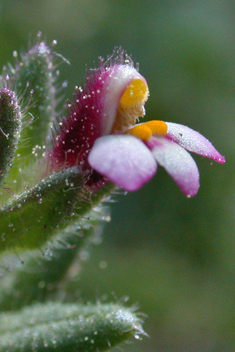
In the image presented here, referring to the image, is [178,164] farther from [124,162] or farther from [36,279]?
[36,279]

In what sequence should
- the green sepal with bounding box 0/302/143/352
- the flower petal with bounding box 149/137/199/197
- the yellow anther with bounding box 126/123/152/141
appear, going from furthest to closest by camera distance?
the green sepal with bounding box 0/302/143/352, the yellow anther with bounding box 126/123/152/141, the flower petal with bounding box 149/137/199/197

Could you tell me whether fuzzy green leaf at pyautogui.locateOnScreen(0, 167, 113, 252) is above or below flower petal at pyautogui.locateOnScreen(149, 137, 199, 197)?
below

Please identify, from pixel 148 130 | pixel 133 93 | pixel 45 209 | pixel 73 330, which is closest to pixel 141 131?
pixel 148 130

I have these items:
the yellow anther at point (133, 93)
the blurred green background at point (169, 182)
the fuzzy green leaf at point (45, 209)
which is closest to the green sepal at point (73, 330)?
the fuzzy green leaf at point (45, 209)

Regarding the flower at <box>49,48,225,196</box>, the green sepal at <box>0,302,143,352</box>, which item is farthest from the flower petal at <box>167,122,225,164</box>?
the green sepal at <box>0,302,143,352</box>

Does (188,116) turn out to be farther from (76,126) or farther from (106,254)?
(76,126)

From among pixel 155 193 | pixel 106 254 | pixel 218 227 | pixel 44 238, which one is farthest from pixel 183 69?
pixel 44 238

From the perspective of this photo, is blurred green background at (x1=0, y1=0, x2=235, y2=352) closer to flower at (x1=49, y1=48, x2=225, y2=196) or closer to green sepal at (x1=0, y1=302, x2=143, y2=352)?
green sepal at (x1=0, y1=302, x2=143, y2=352)
